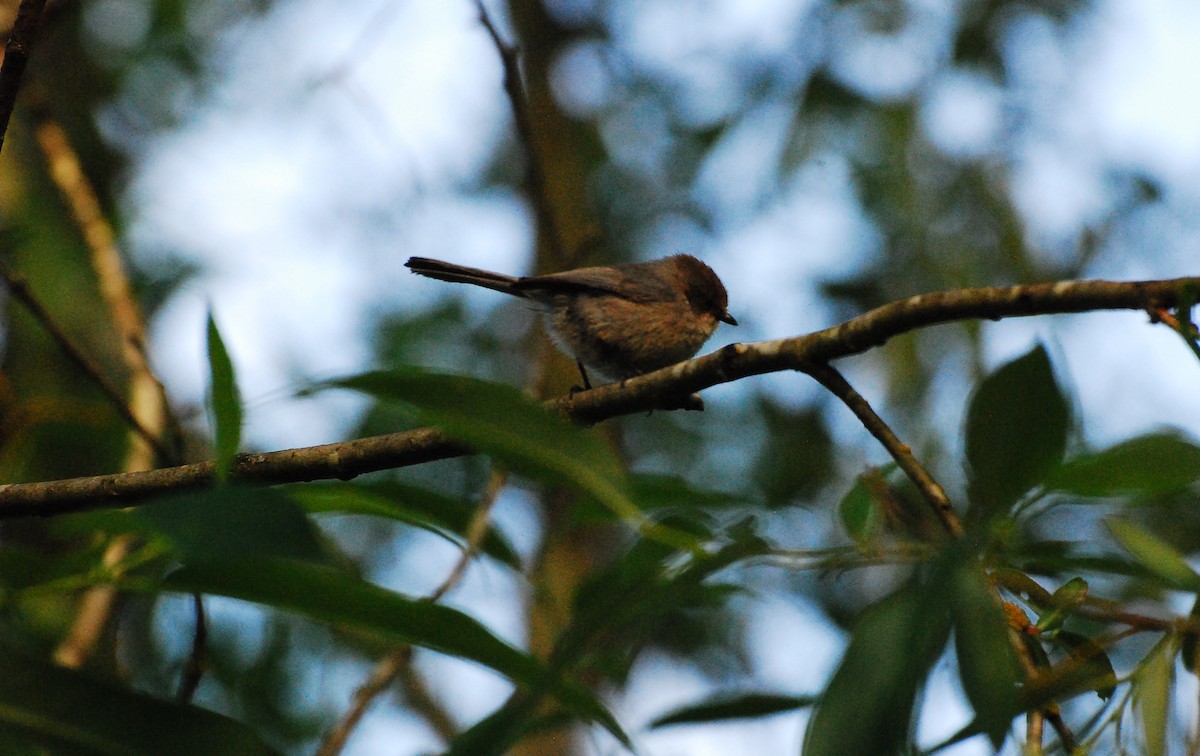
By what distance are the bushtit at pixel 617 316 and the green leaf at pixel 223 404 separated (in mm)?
3478

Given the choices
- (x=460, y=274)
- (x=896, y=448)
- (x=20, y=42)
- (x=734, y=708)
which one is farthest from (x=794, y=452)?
(x=20, y=42)

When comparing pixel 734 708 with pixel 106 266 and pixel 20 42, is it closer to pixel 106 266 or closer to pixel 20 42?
pixel 20 42

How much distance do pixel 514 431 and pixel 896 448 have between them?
683mm

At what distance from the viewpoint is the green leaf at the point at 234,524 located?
1.08 meters

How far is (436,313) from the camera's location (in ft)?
27.1

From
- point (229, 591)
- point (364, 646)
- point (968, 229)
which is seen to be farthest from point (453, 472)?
point (229, 591)

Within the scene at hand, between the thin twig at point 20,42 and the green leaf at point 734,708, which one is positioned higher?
the thin twig at point 20,42

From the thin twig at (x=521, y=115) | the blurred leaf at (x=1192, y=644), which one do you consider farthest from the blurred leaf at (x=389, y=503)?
the thin twig at (x=521, y=115)

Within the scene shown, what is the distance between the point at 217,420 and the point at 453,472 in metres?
5.84

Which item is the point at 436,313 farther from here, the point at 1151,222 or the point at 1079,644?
the point at 1079,644

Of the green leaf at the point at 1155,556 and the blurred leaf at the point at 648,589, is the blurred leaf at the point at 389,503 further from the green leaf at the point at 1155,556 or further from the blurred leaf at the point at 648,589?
the green leaf at the point at 1155,556

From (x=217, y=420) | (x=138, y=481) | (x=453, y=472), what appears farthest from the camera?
(x=453, y=472)

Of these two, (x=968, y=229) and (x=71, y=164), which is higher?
(x=968, y=229)

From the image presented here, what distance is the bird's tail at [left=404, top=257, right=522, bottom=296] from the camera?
14.8 ft
